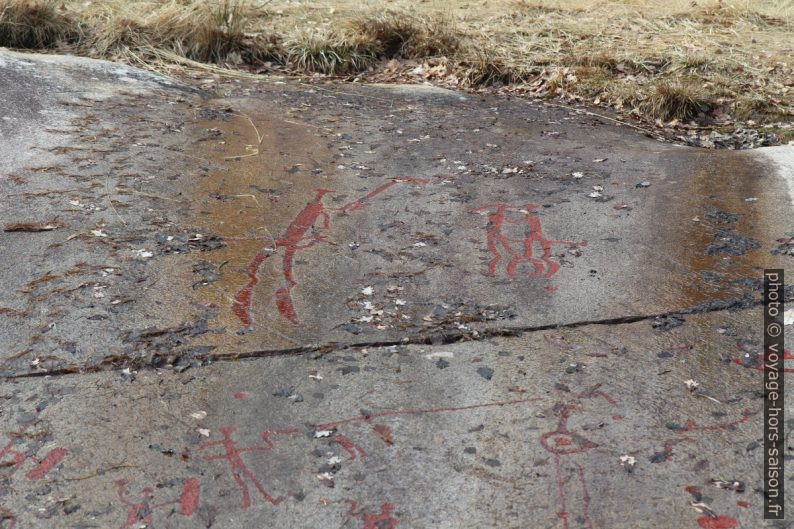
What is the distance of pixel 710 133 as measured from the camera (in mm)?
7410

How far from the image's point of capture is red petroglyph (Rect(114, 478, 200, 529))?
3082mm

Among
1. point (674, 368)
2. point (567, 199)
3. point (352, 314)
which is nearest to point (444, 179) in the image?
point (567, 199)

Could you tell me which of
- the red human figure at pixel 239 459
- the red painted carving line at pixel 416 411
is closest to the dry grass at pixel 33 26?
the red human figure at pixel 239 459

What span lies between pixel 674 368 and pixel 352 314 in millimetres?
1571

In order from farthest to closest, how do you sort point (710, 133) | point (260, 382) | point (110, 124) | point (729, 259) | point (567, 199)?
point (710, 133)
point (110, 124)
point (567, 199)
point (729, 259)
point (260, 382)

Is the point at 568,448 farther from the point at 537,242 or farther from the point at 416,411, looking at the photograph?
the point at 537,242

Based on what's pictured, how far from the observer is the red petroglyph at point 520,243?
4.73 m

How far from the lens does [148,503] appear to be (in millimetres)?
3152

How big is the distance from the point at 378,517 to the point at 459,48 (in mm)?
6975

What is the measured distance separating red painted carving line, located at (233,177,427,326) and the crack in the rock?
0.27 meters

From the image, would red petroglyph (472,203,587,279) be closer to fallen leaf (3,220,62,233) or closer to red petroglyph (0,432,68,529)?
red petroglyph (0,432,68,529)

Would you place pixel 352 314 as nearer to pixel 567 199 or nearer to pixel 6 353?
pixel 6 353

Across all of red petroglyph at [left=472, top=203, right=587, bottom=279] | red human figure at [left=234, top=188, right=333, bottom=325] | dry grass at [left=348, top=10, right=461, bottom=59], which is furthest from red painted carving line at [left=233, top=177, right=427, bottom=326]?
dry grass at [left=348, top=10, right=461, bottom=59]

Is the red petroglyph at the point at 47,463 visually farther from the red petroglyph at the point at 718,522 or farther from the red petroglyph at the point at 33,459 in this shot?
the red petroglyph at the point at 718,522
